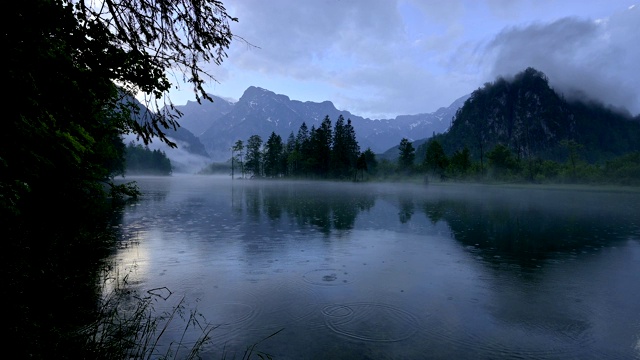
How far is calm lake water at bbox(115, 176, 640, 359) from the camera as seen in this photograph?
7242mm

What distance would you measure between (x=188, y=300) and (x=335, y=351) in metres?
4.66

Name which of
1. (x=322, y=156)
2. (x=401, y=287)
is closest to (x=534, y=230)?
(x=401, y=287)

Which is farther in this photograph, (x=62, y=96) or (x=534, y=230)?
(x=534, y=230)

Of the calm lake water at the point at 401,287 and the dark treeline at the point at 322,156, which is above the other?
the dark treeline at the point at 322,156

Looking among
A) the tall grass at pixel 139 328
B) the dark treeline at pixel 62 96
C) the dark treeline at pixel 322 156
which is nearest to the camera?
the dark treeline at pixel 62 96

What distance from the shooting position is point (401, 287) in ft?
35.5

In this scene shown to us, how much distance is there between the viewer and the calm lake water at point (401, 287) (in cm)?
724

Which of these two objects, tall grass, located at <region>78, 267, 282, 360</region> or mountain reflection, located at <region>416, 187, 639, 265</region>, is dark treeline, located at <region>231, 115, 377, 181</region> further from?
tall grass, located at <region>78, 267, 282, 360</region>

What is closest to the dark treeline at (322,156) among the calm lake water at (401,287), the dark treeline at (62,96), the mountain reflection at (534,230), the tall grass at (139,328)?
the mountain reflection at (534,230)

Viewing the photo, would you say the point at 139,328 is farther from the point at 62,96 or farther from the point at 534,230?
the point at 534,230

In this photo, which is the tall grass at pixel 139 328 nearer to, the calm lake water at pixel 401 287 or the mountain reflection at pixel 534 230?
the calm lake water at pixel 401 287

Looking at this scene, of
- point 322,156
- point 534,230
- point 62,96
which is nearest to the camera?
point 62,96

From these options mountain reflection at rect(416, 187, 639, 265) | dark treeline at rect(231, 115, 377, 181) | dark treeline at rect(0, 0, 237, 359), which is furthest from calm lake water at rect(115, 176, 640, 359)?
dark treeline at rect(231, 115, 377, 181)

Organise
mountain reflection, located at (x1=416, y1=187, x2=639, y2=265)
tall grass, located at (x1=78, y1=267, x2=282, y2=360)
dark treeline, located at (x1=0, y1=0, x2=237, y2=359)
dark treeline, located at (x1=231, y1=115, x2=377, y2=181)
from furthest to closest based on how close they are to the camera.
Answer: dark treeline, located at (x1=231, y1=115, x2=377, y2=181), mountain reflection, located at (x1=416, y1=187, x2=639, y2=265), tall grass, located at (x1=78, y1=267, x2=282, y2=360), dark treeline, located at (x1=0, y1=0, x2=237, y2=359)
